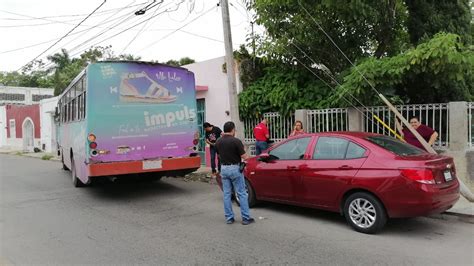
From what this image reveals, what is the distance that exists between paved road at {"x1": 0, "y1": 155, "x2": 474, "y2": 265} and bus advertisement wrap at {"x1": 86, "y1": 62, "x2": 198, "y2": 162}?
1.15 meters

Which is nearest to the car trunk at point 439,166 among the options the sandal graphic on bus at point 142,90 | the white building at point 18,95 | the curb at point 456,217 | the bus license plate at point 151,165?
the curb at point 456,217

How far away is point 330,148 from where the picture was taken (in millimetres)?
6230

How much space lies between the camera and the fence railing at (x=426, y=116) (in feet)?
27.4

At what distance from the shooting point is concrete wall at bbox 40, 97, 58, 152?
25.8 meters

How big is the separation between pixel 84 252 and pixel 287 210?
3.55m

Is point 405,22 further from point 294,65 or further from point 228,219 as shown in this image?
point 228,219

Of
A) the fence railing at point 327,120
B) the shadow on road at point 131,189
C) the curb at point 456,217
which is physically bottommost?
the curb at point 456,217

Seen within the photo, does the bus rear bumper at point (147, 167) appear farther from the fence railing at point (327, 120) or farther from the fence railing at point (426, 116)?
the fence railing at point (426, 116)

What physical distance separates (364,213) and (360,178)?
0.51m

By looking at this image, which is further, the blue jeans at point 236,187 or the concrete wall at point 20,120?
the concrete wall at point 20,120

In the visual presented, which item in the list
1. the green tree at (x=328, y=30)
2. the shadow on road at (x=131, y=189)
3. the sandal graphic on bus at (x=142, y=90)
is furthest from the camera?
the green tree at (x=328, y=30)

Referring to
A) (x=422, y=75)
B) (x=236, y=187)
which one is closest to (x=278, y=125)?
(x=422, y=75)

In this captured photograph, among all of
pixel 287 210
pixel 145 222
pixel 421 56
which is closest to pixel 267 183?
pixel 287 210

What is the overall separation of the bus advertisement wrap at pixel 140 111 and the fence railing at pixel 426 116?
4.41 m
